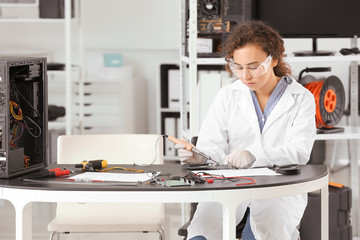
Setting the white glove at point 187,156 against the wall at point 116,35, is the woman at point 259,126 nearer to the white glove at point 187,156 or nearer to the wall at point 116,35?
the white glove at point 187,156

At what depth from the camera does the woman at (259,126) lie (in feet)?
8.55

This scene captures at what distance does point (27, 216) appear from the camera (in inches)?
89.4

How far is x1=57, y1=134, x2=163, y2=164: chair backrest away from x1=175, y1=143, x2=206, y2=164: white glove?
1.21ft

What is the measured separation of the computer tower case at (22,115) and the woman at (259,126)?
1.66 feet

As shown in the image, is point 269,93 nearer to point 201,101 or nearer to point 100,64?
point 201,101

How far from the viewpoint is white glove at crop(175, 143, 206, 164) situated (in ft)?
8.38

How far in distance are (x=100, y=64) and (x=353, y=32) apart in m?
2.93

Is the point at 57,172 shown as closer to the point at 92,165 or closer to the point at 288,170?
the point at 92,165

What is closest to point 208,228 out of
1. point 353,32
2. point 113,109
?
point 353,32

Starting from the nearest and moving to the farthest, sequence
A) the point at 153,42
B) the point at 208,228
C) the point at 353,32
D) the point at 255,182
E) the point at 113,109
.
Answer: the point at 255,182
the point at 208,228
the point at 353,32
the point at 113,109
the point at 153,42

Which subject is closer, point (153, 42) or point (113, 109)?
point (113, 109)

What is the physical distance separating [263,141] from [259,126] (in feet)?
0.20

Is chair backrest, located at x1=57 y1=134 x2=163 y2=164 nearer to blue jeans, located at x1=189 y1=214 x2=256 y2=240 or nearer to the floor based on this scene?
blue jeans, located at x1=189 y1=214 x2=256 y2=240

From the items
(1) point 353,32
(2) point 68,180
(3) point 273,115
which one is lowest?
(2) point 68,180
